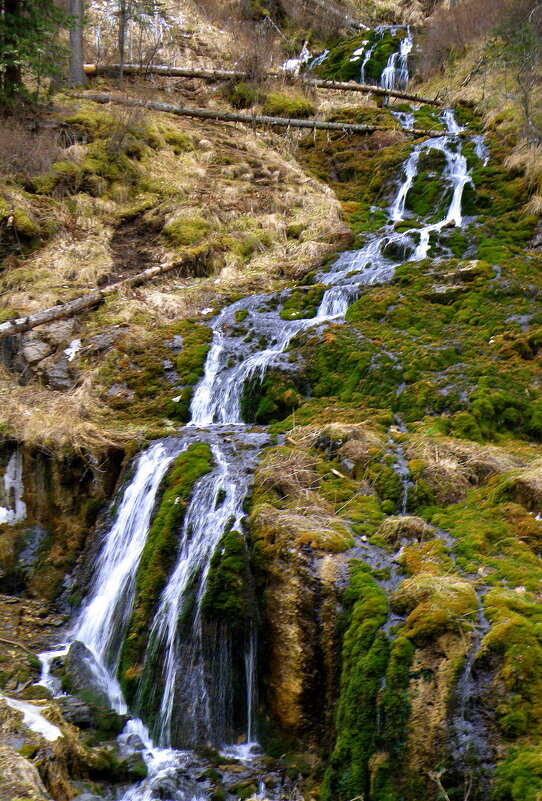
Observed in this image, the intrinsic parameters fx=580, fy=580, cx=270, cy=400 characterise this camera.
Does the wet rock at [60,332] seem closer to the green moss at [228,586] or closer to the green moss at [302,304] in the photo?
the green moss at [302,304]

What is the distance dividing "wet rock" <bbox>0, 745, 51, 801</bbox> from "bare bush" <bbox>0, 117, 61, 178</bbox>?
12.8 meters

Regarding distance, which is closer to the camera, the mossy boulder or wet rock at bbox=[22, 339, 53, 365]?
the mossy boulder

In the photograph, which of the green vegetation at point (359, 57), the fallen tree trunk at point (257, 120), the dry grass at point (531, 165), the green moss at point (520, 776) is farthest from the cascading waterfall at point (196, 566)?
the green vegetation at point (359, 57)

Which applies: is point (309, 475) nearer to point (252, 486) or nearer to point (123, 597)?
point (252, 486)

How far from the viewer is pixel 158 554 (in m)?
6.10

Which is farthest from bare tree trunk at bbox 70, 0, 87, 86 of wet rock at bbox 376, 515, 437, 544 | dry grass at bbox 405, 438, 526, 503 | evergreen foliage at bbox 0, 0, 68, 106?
wet rock at bbox 376, 515, 437, 544

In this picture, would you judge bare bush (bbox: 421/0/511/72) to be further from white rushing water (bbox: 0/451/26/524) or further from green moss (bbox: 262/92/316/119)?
white rushing water (bbox: 0/451/26/524)

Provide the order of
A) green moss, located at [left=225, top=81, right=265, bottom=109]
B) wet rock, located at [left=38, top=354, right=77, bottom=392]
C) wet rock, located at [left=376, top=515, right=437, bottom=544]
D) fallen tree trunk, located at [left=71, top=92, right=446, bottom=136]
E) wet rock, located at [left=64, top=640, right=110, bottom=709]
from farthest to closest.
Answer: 1. green moss, located at [left=225, top=81, right=265, bottom=109]
2. fallen tree trunk, located at [left=71, top=92, right=446, bottom=136]
3. wet rock, located at [left=38, top=354, right=77, bottom=392]
4. wet rock, located at [left=64, top=640, right=110, bottom=709]
5. wet rock, located at [left=376, top=515, right=437, bottom=544]

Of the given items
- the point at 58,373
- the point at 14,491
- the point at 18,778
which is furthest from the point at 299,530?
the point at 58,373

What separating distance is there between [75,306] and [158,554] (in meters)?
6.07

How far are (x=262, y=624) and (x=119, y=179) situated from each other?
41.1 ft

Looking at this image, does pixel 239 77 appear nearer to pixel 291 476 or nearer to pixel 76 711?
pixel 291 476

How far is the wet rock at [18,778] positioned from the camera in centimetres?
331

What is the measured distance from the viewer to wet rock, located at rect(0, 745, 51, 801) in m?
3.31
